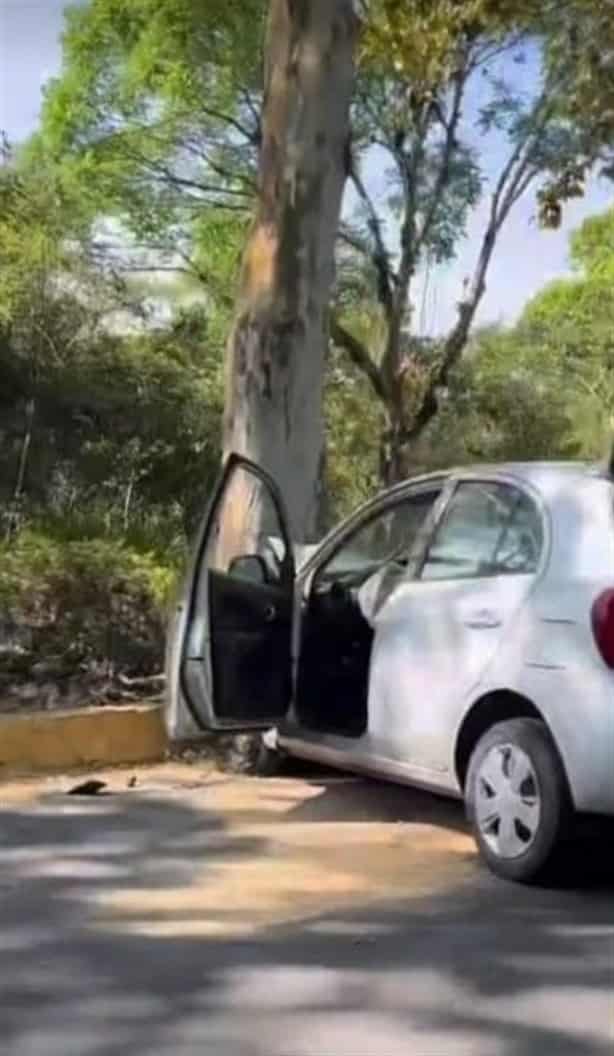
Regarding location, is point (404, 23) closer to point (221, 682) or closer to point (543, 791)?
point (221, 682)

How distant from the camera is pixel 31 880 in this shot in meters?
7.13

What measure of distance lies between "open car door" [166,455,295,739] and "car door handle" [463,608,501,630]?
3.45ft

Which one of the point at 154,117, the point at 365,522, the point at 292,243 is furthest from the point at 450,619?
the point at 154,117

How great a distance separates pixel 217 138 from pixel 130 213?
1.42 m

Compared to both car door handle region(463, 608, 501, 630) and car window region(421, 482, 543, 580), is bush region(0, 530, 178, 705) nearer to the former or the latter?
car window region(421, 482, 543, 580)

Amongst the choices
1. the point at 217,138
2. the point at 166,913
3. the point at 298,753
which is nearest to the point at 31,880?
the point at 166,913

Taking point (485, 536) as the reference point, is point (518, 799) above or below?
below

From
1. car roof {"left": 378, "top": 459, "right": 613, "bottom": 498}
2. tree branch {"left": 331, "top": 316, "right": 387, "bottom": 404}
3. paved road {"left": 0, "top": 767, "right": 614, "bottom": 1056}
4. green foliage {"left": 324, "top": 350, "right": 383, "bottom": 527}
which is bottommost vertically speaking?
paved road {"left": 0, "top": 767, "right": 614, "bottom": 1056}

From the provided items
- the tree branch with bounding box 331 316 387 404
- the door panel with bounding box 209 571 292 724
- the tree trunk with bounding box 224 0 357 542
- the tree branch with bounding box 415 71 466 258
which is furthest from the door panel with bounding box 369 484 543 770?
the tree branch with bounding box 415 71 466 258

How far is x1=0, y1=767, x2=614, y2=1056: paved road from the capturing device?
517cm

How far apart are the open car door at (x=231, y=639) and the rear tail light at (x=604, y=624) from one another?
1.86m

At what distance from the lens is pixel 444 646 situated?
7605mm

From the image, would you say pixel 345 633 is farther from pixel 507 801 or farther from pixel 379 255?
pixel 379 255

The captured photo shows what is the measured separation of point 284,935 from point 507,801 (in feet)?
4.14
